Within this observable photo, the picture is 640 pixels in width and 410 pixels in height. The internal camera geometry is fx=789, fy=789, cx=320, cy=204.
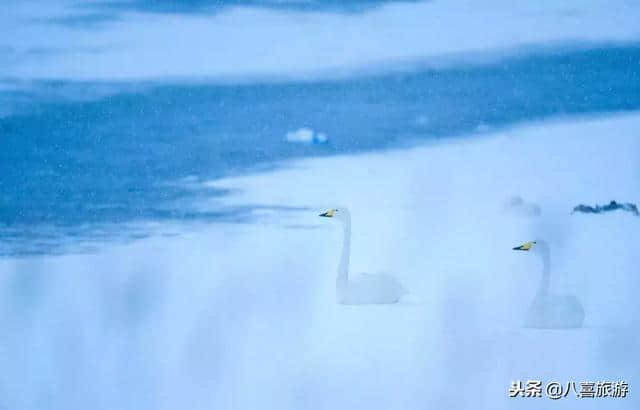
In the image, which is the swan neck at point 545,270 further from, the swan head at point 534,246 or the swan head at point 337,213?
the swan head at point 337,213

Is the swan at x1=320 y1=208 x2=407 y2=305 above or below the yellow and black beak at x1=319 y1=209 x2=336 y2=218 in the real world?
below

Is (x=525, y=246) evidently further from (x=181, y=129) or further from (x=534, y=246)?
(x=181, y=129)

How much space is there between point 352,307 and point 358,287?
62 mm

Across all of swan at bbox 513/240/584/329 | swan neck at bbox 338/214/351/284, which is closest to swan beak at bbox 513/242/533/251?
swan at bbox 513/240/584/329

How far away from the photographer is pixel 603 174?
232 centimetres

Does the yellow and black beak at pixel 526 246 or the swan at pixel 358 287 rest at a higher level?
the yellow and black beak at pixel 526 246

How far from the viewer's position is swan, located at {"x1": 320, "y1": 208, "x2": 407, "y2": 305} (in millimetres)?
2262

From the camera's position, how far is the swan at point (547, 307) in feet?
7.47

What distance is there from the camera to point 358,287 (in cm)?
226

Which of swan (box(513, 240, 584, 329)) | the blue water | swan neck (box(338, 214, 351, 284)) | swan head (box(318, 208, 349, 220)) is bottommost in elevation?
swan (box(513, 240, 584, 329))

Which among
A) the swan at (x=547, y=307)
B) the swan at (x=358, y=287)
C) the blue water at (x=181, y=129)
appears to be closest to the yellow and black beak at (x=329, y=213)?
the swan at (x=358, y=287)

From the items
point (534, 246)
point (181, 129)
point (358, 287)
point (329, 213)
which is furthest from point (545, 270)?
point (181, 129)

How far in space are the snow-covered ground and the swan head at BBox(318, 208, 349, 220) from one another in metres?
0.02

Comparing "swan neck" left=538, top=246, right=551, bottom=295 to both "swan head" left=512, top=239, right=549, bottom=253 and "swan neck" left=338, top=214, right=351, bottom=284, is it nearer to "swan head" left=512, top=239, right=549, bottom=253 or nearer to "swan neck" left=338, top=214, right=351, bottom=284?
"swan head" left=512, top=239, right=549, bottom=253
